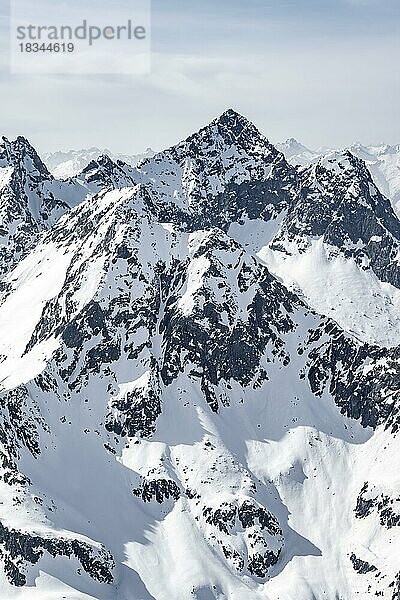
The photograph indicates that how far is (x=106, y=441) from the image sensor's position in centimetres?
17675

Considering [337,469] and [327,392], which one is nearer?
[337,469]

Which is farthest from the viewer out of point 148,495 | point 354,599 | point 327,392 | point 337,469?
point 327,392

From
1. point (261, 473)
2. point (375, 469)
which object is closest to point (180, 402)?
point (261, 473)

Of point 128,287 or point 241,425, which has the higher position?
point 128,287

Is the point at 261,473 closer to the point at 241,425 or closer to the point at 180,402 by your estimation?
the point at 241,425

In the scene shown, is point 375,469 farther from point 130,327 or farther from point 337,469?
point 130,327

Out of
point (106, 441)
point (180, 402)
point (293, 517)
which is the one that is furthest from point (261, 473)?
point (106, 441)

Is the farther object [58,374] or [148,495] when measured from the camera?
[58,374]

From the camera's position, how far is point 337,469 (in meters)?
180

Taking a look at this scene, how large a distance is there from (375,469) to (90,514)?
6974 centimetres

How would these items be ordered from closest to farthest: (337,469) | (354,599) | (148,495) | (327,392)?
(354,599) → (148,495) → (337,469) → (327,392)

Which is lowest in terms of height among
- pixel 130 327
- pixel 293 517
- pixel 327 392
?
pixel 293 517

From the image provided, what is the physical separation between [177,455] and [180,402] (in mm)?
15051

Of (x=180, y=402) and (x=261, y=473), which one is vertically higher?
(x=180, y=402)
